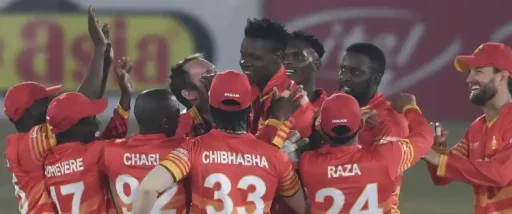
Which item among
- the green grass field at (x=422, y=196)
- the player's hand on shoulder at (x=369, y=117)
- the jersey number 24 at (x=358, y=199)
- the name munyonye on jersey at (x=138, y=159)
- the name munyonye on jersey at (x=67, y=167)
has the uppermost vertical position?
the player's hand on shoulder at (x=369, y=117)

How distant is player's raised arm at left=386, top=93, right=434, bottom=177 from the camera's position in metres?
5.95

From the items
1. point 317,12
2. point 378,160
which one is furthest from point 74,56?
point 378,160

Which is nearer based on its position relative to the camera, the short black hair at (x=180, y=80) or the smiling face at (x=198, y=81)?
the smiling face at (x=198, y=81)

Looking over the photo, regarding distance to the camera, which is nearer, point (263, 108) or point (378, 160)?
point (378, 160)

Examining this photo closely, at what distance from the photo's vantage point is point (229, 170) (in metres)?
5.70

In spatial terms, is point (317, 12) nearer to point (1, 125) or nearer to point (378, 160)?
Answer: point (1, 125)

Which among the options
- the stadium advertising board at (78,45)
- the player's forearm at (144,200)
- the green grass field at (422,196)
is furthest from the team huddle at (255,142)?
the stadium advertising board at (78,45)

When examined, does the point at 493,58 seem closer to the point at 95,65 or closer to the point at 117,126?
the point at 117,126

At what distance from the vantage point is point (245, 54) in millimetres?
6465

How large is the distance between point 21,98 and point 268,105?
60.8 inches

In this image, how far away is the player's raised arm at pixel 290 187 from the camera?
5.82m

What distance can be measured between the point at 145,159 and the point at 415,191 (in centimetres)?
588

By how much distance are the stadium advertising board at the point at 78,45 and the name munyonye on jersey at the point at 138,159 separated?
938cm

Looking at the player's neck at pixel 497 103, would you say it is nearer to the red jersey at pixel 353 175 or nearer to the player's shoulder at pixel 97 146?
the red jersey at pixel 353 175
